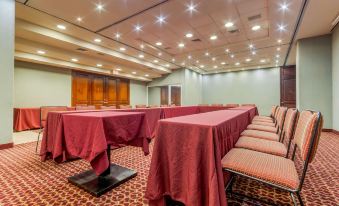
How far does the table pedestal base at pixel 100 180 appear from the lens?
1.80 metres

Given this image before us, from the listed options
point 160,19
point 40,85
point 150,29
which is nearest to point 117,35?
point 150,29

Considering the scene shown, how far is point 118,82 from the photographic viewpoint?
10.9m

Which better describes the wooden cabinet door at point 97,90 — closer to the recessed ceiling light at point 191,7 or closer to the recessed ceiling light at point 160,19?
the recessed ceiling light at point 160,19

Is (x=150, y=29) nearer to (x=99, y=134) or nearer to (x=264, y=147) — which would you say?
(x=99, y=134)

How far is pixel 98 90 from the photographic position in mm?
9656

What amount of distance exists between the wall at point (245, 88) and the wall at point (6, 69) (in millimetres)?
10935

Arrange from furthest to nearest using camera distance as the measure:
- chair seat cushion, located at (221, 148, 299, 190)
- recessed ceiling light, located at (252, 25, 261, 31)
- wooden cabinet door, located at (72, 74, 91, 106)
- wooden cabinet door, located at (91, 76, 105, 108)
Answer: wooden cabinet door, located at (91, 76, 105, 108)
wooden cabinet door, located at (72, 74, 91, 106)
recessed ceiling light, located at (252, 25, 261, 31)
chair seat cushion, located at (221, 148, 299, 190)

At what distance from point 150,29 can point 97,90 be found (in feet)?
19.5

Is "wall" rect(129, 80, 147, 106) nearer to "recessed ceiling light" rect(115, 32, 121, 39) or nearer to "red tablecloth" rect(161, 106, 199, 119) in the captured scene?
"red tablecloth" rect(161, 106, 199, 119)

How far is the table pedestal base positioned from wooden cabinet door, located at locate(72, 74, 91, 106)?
7409mm

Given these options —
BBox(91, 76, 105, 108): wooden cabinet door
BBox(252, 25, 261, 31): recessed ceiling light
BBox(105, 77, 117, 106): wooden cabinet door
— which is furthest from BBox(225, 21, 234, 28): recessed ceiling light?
BBox(105, 77, 117, 106): wooden cabinet door

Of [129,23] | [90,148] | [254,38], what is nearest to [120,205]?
[90,148]

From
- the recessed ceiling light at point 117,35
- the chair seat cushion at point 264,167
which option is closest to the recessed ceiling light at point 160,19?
the recessed ceiling light at point 117,35

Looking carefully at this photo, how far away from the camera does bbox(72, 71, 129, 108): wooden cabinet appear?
28.5 ft
